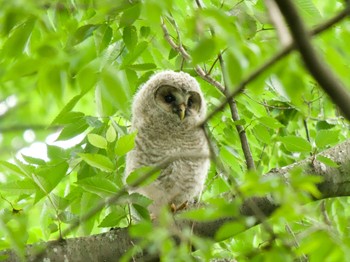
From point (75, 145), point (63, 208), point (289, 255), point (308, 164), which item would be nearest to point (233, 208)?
point (289, 255)

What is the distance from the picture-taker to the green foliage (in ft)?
5.37

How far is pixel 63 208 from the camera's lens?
117 inches

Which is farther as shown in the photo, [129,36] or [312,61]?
[129,36]

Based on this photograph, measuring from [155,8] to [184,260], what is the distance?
0.70m

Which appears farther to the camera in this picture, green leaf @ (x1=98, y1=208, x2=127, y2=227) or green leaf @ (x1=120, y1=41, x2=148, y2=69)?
green leaf @ (x1=120, y1=41, x2=148, y2=69)

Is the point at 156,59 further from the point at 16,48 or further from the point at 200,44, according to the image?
the point at 200,44

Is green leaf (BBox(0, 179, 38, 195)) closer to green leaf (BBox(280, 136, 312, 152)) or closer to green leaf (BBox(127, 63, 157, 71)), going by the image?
green leaf (BBox(127, 63, 157, 71))

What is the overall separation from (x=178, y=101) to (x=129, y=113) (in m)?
1.17

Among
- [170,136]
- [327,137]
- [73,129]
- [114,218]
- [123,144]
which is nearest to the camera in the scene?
[123,144]

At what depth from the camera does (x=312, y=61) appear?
4.21ft

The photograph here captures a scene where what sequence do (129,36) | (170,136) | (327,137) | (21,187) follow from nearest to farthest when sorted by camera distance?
(327,137)
(21,187)
(129,36)
(170,136)

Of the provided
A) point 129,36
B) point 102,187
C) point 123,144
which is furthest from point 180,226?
point 129,36

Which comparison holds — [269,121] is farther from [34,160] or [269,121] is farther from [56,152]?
[34,160]

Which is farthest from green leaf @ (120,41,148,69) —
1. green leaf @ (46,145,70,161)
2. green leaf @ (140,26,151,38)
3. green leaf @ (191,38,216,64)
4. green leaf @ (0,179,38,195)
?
green leaf @ (191,38,216,64)
